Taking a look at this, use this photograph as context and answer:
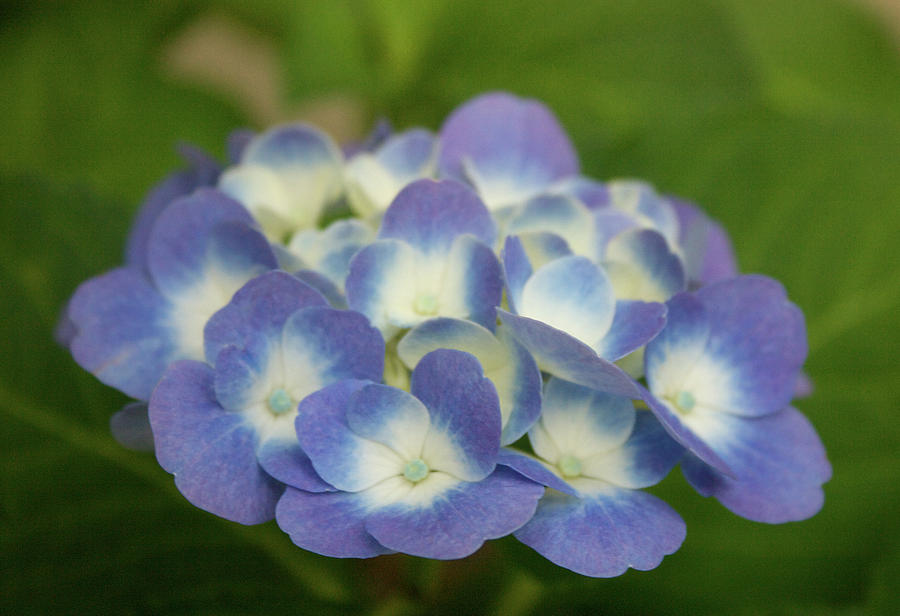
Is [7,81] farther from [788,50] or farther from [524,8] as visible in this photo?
[788,50]

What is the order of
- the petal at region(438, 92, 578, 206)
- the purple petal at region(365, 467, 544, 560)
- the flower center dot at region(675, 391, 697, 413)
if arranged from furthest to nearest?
the petal at region(438, 92, 578, 206)
the flower center dot at region(675, 391, 697, 413)
the purple petal at region(365, 467, 544, 560)

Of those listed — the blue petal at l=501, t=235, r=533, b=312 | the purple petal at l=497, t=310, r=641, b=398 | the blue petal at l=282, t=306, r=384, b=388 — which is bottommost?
the blue petal at l=282, t=306, r=384, b=388

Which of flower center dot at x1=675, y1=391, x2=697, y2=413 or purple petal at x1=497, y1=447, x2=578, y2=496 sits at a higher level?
purple petal at x1=497, y1=447, x2=578, y2=496

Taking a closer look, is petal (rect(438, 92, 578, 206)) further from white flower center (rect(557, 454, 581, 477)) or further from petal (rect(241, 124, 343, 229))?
white flower center (rect(557, 454, 581, 477))

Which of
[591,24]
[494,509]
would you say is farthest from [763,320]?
[591,24]

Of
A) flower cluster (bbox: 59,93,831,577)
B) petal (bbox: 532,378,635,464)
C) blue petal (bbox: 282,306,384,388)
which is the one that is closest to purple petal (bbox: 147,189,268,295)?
flower cluster (bbox: 59,93,831,577)

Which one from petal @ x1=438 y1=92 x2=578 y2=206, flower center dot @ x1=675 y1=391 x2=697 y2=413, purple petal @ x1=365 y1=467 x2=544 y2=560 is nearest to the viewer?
purple petal @ x1=365 y1=467 x2=544 y2=560
